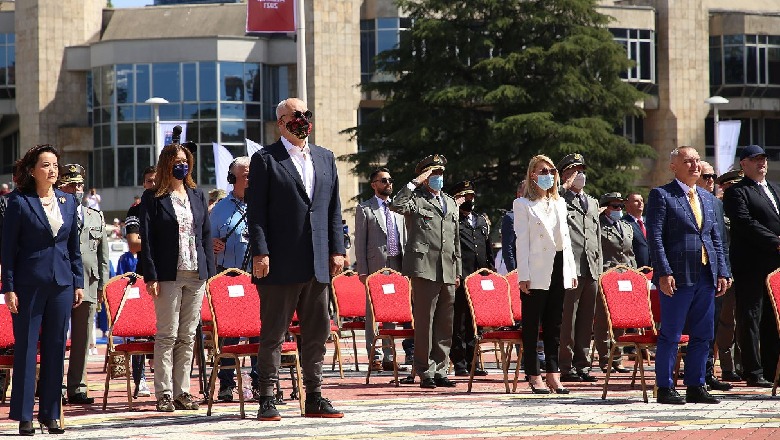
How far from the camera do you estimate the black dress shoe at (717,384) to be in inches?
527

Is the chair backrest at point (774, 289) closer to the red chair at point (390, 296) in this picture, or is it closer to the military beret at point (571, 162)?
the military beret at point (571, 162)

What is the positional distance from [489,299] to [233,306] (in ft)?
12.1

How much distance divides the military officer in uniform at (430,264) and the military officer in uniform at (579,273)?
47.0 inches

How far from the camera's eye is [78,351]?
43.2ft

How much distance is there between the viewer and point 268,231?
1077cm

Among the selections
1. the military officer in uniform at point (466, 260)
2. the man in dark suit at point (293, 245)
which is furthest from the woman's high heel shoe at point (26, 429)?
the military officer in uniform at point (466, 260)

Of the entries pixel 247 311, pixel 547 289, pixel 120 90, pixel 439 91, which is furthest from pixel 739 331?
pixel 120 90

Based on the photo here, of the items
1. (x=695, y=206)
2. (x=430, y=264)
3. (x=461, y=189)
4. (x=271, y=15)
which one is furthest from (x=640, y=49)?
(x=695, y=206)

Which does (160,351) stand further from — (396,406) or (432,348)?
(432,348)

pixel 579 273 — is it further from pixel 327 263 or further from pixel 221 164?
pixel 221 164

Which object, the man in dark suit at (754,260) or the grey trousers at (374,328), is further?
the grey trousers at (374,328)

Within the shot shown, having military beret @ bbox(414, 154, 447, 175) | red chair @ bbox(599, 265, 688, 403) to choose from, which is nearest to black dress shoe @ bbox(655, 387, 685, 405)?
red chair @ bbox(599, 265, 688, 403)

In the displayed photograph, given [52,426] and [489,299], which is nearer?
[52,426]

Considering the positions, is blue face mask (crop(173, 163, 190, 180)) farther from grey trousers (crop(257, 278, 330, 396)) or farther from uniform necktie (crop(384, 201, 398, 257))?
uniform necktie (crop(384, 201, 398, 257))
